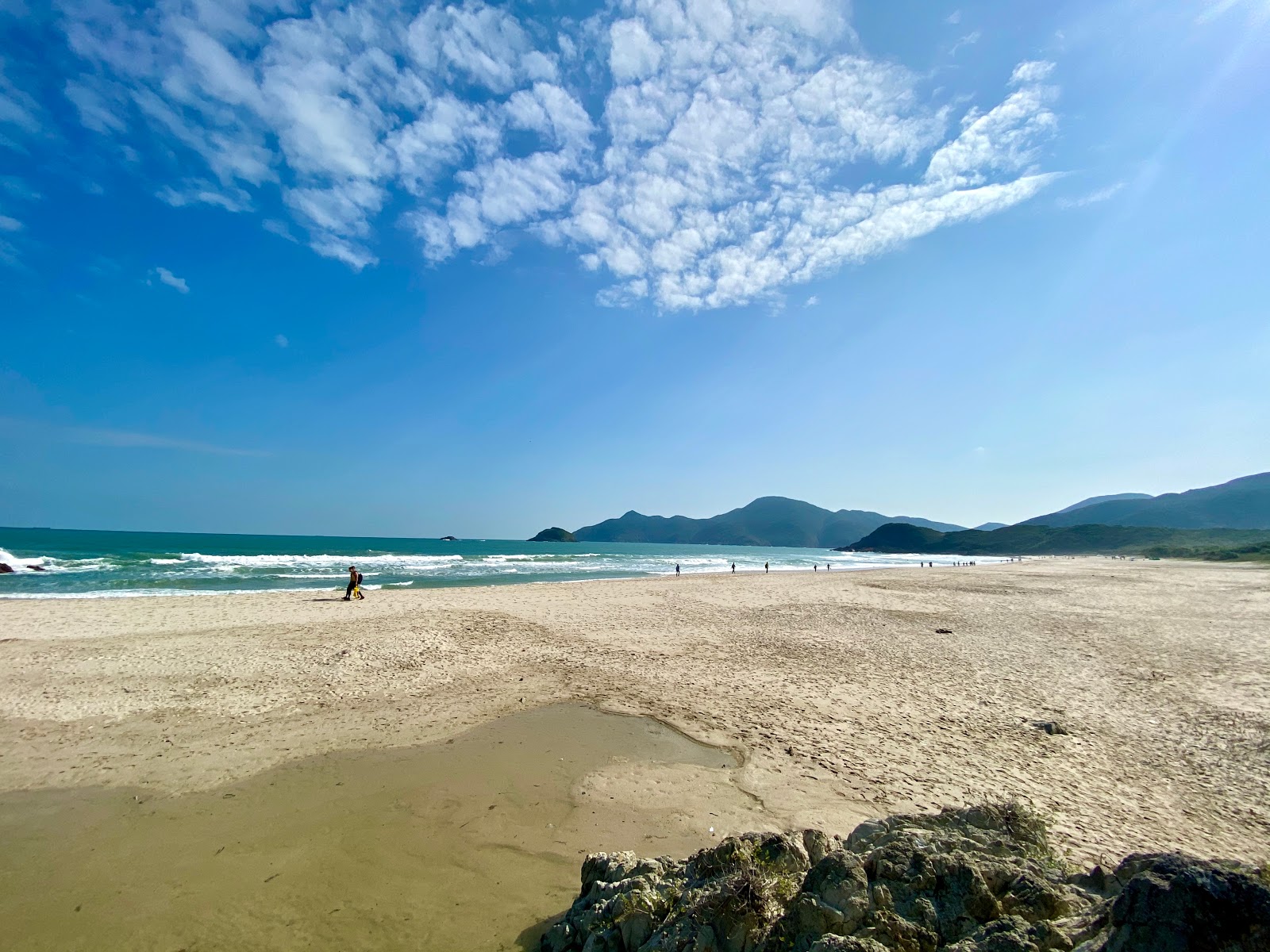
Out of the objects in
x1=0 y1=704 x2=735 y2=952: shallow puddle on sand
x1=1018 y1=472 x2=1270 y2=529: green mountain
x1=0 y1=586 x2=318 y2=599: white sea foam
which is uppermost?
x1=1018 y1=472 x2=1270 y2=529: green mountain

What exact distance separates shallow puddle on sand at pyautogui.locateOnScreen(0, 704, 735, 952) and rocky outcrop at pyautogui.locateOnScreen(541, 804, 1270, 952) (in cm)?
107

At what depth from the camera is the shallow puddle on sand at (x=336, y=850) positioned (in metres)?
4.39

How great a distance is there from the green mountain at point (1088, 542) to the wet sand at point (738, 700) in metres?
90.9

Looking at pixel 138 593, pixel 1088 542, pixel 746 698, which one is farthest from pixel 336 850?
pixel 1088 542

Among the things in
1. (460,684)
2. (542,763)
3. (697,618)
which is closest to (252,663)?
(460,684)

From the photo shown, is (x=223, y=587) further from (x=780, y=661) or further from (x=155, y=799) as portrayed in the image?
(x=780, y=661)

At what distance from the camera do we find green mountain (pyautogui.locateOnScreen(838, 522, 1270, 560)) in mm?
89312

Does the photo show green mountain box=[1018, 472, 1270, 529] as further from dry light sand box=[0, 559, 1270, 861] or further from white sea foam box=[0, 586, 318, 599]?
white sea foam box=[0, 586, 318, 599]

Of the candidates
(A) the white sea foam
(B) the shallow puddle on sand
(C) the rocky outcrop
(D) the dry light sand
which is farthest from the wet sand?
(A) the white sea foam

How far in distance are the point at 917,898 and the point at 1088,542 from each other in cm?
16078

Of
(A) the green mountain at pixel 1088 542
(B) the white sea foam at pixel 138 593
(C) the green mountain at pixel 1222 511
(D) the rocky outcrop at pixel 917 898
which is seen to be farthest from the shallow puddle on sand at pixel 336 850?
(C) the green mountain at pixel 1222 511

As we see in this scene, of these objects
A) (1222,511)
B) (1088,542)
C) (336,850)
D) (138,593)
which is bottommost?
(336,850)

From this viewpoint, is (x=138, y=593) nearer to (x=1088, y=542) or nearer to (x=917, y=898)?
(x=917, y=898)

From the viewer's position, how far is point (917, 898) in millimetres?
3361
